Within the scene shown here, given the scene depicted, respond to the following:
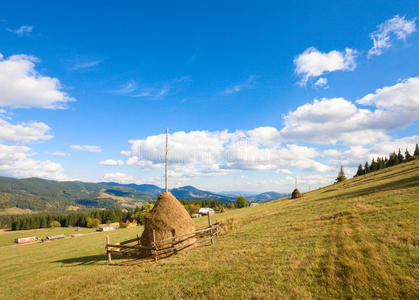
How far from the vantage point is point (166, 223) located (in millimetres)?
15961

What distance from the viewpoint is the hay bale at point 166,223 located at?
51.5ft

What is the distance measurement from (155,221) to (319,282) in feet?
41.1

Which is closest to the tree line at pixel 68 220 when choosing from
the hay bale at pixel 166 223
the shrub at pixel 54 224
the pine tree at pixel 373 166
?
the shrub at pixel 54 224

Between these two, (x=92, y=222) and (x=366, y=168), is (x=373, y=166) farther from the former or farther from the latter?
(x=92, y=222)

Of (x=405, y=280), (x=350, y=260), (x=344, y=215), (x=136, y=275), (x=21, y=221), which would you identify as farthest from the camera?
(x=21, y=221)

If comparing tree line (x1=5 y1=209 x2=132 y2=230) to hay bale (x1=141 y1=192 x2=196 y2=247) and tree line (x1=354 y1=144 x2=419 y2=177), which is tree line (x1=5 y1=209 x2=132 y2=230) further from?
tree line (x1=354 y1=144 x2=419 y2=177)

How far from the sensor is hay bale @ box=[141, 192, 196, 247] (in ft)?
51.5

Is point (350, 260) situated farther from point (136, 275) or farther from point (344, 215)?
point (136, 275)

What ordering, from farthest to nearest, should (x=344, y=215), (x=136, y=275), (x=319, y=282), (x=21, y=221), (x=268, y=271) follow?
(x=21, y=221)
(x=344, y=215)
(x=136, y=275)
(x=268, y=271)
(x=319, y=282)

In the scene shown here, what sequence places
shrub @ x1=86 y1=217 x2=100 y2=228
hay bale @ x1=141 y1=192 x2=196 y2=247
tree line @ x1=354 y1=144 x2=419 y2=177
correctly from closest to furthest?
hay bale @ x1=141 y1=192 x2=196 y2=247 → tree line @ x1=354 y1=144 x2=419 y2=177 → shrub @ x1=86 y1=217 x2=100 y2=228

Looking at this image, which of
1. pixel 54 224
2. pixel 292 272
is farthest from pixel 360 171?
pixel 54 224

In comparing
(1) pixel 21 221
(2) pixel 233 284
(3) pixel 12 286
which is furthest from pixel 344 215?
(1) pixel 21 221

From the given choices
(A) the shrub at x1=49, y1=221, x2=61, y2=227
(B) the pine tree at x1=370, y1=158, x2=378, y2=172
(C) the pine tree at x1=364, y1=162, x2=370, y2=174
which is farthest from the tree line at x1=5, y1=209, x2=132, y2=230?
(B) the pine tree at x1=370, y1=158, x2=378, y2=172

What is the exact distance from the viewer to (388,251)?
785cm
